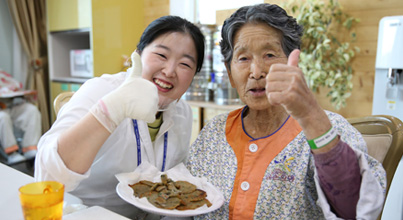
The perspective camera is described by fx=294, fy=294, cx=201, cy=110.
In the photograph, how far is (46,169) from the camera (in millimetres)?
842

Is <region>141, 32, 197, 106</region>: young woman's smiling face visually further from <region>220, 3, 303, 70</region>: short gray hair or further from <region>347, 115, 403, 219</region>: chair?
<region>347, 115, 403, 219</region>: chair

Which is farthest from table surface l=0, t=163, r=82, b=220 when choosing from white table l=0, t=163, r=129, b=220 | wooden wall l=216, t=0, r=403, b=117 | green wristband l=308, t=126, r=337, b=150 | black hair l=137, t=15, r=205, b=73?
wooden wall l=216, t=0, r=403, b=117

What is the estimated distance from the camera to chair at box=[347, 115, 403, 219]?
0.98 metres

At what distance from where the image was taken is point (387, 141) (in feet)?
3.27

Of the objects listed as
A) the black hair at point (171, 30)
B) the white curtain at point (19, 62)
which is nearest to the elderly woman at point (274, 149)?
the black hair at point (171, 30)

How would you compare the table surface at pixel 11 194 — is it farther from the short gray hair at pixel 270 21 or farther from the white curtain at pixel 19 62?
the white curtain at pixel 19 62

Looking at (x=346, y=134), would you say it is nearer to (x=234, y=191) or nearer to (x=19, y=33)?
(x=234, y=191)

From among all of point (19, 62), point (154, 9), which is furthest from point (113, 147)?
point (19, 62)

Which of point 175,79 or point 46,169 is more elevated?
point 175,79

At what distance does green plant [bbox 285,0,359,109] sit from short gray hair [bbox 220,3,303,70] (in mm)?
1540

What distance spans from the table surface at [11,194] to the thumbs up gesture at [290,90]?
76 cm

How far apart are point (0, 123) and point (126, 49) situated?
168cm

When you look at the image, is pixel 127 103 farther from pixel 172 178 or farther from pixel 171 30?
pixel 171 30

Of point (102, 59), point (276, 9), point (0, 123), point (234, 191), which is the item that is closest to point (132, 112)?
point (234, 191)
